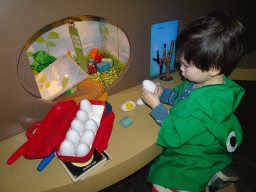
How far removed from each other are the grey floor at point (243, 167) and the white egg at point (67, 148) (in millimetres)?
805

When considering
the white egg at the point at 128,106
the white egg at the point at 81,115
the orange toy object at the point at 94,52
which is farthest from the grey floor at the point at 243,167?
the orange toy object at the point at 94,52

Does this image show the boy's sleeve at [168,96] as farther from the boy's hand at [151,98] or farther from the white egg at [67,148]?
the white egg at [67,148]

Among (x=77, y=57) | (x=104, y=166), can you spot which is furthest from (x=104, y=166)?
(x=77, y=57)

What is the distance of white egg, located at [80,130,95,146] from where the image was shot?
0.59m

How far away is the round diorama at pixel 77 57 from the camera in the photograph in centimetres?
86

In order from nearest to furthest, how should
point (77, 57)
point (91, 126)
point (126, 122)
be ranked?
point (91, 126) → point (126, 122) → point (77, 57)

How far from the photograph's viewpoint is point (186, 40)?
0.64 meters

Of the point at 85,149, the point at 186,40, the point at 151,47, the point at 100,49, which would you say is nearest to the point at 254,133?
the point at 151,47

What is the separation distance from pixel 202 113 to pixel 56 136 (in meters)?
0.53

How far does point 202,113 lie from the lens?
63 cm

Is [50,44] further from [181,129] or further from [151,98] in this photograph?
[181,129]

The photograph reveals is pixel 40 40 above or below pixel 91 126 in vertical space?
above

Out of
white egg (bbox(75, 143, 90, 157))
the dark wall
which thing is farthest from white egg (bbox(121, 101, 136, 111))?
white egg (bbox(75, 143, 90, 157))

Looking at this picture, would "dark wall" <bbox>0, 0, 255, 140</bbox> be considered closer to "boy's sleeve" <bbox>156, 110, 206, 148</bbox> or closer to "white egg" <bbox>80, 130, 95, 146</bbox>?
"white egg" <bbox>80, 130, 95, 146</bbox>
